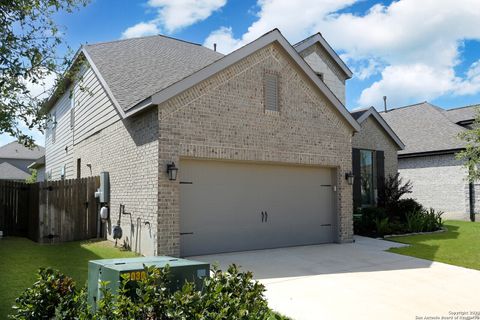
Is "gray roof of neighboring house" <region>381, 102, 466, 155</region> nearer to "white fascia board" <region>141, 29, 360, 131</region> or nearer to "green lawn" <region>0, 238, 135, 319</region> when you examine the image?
"white fascia board" <region>141, 29, 360, 131</region>

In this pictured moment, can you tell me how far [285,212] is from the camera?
42.0 feet

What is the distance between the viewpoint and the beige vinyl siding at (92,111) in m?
13.9

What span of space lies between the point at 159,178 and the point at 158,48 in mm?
8435

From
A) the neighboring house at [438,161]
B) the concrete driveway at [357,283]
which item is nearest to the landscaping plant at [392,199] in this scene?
the neighboring house at [438,161]

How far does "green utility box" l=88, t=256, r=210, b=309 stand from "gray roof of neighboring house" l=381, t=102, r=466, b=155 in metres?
20.6

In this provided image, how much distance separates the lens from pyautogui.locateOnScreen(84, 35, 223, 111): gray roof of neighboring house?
1212cm

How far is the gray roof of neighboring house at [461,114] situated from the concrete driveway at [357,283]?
17.1 m

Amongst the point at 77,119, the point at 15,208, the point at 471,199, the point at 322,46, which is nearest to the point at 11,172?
the point at 77,119

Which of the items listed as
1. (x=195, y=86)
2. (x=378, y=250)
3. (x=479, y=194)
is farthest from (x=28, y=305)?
(x=479, y=194)

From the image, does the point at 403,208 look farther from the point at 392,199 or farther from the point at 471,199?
the point at 471,199

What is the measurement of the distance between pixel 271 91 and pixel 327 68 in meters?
10.0

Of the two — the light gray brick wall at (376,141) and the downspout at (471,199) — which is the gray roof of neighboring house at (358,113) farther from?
the downspout at (471,199)

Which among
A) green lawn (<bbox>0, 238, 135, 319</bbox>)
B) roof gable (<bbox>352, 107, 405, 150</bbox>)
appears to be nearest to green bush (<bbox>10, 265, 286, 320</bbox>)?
green lawn (<bbox>0, 238, 135, 319</bbox>)

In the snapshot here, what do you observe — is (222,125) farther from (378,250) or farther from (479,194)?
(479,194)
